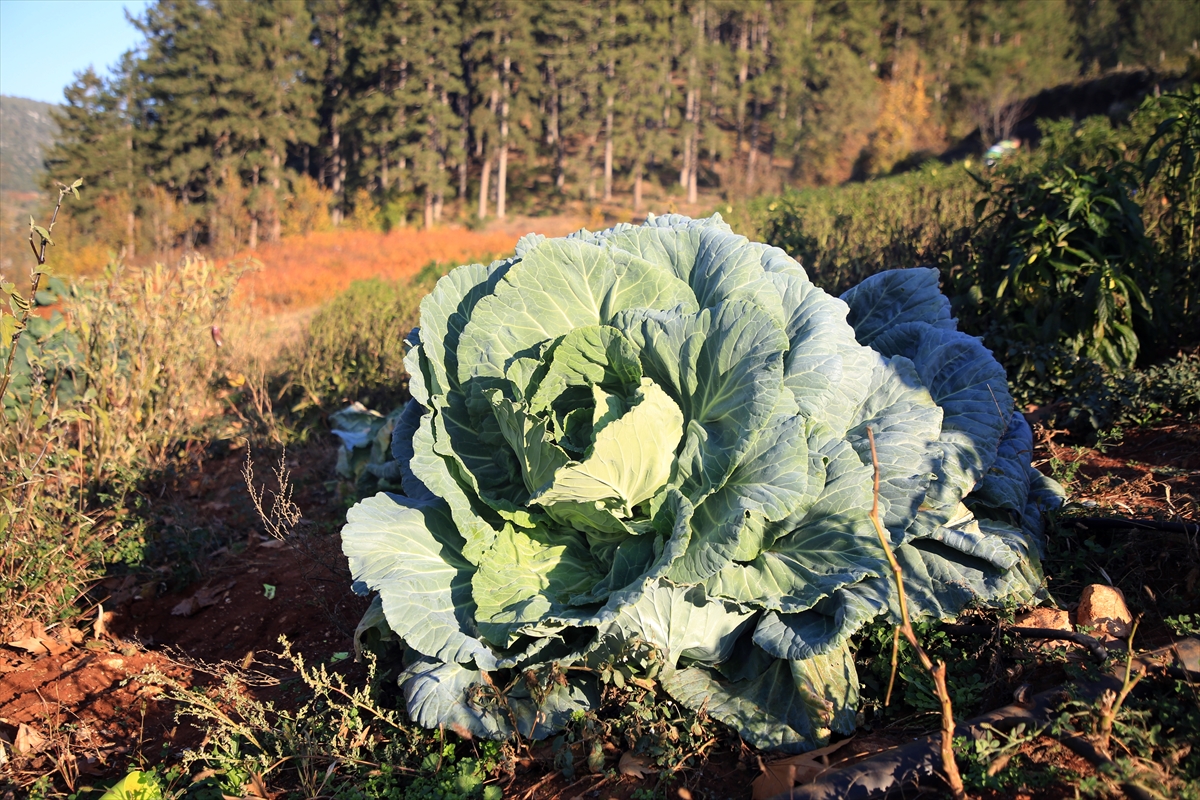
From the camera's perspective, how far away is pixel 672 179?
43.0m

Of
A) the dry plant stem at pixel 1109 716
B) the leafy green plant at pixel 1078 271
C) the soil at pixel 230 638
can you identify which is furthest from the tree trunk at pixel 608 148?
the dry plant stem at pixel 1109 716

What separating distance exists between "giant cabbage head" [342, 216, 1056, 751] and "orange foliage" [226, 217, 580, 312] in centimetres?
1150

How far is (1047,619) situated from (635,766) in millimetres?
1271

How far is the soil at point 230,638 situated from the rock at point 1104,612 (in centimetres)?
43

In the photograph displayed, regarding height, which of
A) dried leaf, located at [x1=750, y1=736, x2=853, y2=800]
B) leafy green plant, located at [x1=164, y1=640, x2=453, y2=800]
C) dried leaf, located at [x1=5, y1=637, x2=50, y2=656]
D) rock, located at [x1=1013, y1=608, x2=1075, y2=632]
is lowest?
dried leaf, located at [x1=5, y1=637, x2=50, y2=656]

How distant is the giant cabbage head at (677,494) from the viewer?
2.00 m

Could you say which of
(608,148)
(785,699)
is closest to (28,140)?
(608,148)

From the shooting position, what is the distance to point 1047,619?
7.22 feet

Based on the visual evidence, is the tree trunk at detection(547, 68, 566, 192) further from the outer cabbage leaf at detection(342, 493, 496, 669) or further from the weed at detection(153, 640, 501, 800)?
the weed at detection(153, 640, 501, 800)

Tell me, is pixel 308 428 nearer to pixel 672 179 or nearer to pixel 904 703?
pixel 904 703

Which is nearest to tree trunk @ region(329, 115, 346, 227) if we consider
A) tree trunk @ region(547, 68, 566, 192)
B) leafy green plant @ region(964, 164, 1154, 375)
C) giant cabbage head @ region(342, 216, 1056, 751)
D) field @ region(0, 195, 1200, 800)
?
tree trunk @ region(547, 68, 566, 192)

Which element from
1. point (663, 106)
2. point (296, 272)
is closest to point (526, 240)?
point (296, 272)

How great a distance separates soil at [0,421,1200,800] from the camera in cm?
203

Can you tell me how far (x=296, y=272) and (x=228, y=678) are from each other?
18622 mm
